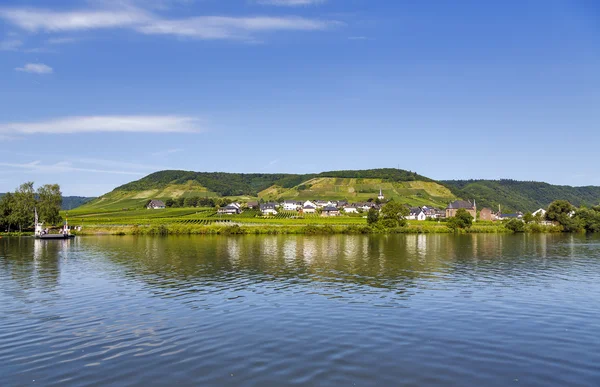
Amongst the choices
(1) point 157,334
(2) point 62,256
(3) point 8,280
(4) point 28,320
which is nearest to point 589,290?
(1) point 157,334

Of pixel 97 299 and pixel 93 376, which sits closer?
pixel 93 376

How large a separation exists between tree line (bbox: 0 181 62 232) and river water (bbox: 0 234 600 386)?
8987cm

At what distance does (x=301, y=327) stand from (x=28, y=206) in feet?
409

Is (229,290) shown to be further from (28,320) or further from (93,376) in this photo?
(93,376)

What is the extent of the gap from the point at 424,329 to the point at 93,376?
13.7 m

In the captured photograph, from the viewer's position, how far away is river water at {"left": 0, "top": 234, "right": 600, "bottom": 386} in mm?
15461

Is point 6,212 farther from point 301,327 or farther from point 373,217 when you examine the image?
point 301,327

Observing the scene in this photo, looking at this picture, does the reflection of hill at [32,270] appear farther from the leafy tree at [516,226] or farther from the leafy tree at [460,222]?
the leafy tree at [516,226]

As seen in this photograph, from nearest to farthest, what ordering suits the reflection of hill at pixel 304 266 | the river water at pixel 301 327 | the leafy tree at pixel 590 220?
the river water at pixel 301 327, the reflection of hill at pixel 304 266, the leafy tree at pixel 590 220

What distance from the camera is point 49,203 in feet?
422

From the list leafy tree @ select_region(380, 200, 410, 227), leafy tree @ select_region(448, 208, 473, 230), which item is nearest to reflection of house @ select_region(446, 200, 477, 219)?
leafy tree @ select_region(448, 208, 473, 230)

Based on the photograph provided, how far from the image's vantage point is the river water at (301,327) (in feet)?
50.7

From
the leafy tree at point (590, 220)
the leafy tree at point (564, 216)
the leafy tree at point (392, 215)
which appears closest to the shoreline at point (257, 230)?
the leafy tree at point (392, 215)

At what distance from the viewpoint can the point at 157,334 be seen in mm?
20188
